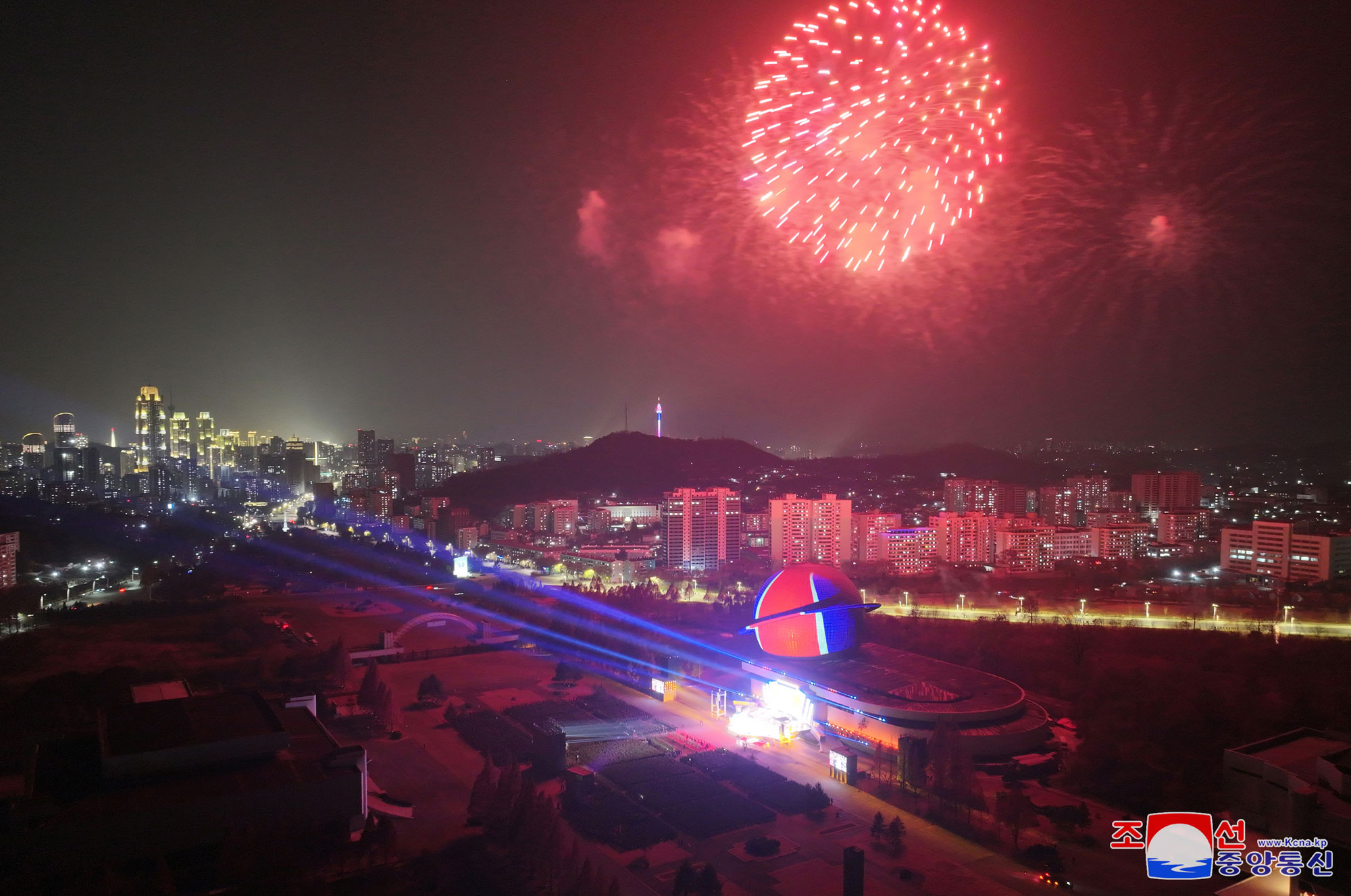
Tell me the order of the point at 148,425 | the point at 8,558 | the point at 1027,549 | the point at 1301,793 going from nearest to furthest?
the point at 1301,793 → the point at 8,558 → the point at 1027,549 → the point at 148,425

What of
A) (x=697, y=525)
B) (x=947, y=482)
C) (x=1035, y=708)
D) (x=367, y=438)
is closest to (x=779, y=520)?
(x=697, y=525)

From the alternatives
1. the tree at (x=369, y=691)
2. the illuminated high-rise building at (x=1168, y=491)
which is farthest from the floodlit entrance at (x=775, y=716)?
the illuminated high-rise building at (x=1168, y=491)

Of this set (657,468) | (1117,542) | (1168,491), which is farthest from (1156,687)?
(657,468)

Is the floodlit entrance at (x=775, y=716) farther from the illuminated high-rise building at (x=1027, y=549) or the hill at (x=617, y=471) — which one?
the hill at (x=617, y=471)

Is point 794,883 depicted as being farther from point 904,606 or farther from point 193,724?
point 904,606

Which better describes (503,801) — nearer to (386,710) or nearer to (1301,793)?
(386,710)

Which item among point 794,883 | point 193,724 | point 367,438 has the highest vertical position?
point 367,438

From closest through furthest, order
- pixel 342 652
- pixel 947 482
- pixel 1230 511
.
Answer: pixel 342 652
pixel 1230 511
pixel 947 482

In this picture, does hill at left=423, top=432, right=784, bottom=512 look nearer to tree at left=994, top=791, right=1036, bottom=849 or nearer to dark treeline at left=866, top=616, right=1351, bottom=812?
dark treeline at left=866, top=616, right=1351, bottom=812
